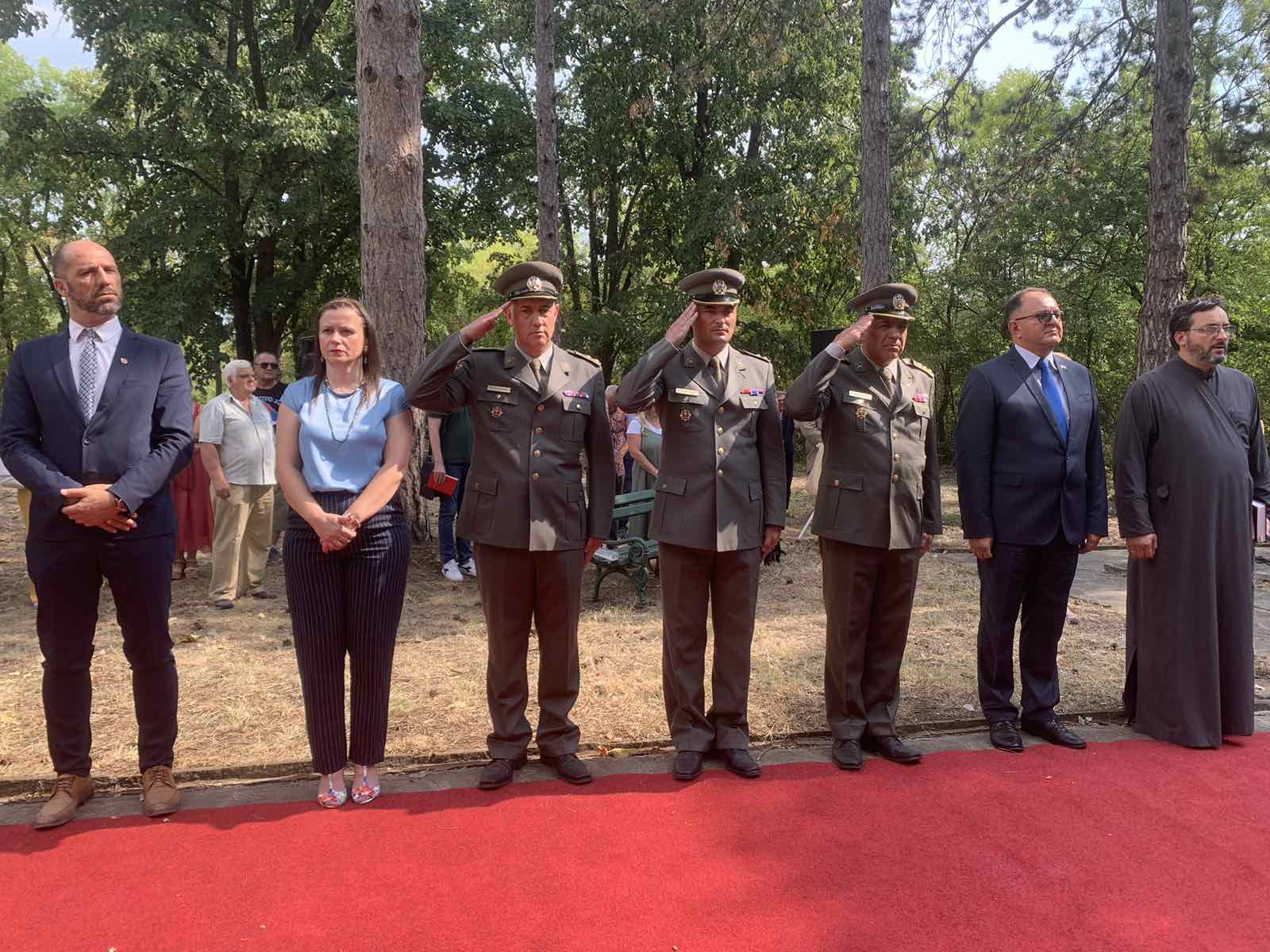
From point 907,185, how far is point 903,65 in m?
5.39

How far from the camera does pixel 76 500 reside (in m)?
3.29

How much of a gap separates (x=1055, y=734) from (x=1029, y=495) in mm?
1135

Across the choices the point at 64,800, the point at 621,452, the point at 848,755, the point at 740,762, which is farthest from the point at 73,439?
the point at 621,452

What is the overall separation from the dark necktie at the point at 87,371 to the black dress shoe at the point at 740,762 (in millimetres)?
2887

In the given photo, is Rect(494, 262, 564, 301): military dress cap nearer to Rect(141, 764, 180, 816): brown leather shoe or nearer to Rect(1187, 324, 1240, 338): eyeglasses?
Rect(141, 764, 180, 816): brown leather shoe

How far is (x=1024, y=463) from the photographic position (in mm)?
4258

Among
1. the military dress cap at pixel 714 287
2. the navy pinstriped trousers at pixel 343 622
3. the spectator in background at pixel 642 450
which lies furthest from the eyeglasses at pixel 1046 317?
the spectator in background at pixel 642 450

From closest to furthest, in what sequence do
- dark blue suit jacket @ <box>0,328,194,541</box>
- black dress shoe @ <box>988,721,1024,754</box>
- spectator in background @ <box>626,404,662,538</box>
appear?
1. dark blue suit jacket @ <box>0,328,194,541</box>
2. black dress shoe @ <box>988,721,1024,754</box>
3. spectator in background @ <box>626,404,662,538</box>

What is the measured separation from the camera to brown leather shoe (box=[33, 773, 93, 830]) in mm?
3389

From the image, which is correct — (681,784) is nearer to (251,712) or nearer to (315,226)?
(251,712)

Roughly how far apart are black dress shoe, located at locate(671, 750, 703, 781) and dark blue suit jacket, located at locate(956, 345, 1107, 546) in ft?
5.26

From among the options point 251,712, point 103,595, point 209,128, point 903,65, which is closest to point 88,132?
point 209,128

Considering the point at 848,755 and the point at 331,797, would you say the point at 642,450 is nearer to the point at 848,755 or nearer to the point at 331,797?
the point at 848,755

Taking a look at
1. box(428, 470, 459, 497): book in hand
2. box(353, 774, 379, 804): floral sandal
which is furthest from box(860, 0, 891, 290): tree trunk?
box(353, 774, 379, 804): floral sandal
